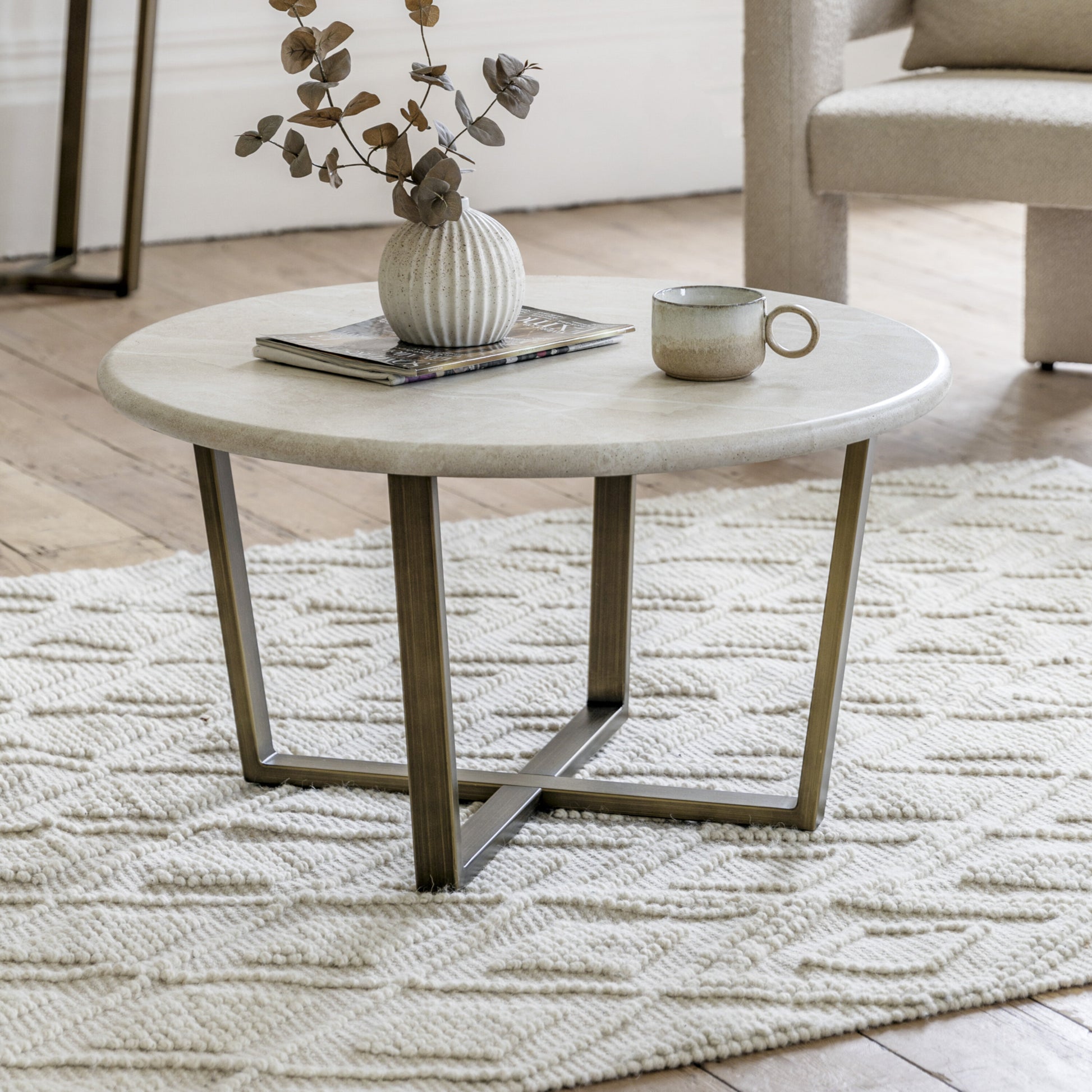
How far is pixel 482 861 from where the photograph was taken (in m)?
1.15

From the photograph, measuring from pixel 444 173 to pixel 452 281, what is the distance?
0.07 m

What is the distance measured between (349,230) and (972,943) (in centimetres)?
271

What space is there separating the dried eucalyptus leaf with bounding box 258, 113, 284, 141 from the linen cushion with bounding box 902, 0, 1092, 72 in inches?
61.6

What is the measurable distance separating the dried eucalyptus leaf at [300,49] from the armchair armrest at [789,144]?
3.79ft

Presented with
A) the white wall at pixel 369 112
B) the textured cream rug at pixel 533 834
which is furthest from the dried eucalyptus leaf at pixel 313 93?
the white wall at pixel 369 112

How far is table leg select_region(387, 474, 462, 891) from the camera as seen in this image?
3.30 feet

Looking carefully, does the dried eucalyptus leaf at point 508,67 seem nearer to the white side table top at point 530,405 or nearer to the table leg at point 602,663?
the white side table top at point 530,405

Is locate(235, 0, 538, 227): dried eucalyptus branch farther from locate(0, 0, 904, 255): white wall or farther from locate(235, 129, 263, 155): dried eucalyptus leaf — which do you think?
locate(0, 0, 904, 255): white wall

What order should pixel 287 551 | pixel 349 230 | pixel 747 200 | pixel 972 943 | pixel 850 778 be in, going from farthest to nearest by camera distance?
pixel 349 230, pixel 747 200, pixel 287 551, pixel 850 778, pixel 972 943

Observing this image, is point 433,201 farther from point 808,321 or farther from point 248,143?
point 808,321

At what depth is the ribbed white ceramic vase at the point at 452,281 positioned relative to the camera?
1.08 m

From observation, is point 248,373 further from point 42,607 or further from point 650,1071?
point 42,607

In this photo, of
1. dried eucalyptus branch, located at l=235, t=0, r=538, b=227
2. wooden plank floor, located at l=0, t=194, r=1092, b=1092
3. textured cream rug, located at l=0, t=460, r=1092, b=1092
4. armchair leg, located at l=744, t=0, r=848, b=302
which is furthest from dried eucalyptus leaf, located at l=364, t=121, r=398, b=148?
armchair leg, located at l=744, t=0, r=848, b=302

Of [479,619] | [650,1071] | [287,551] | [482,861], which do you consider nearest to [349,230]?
[287,551]
